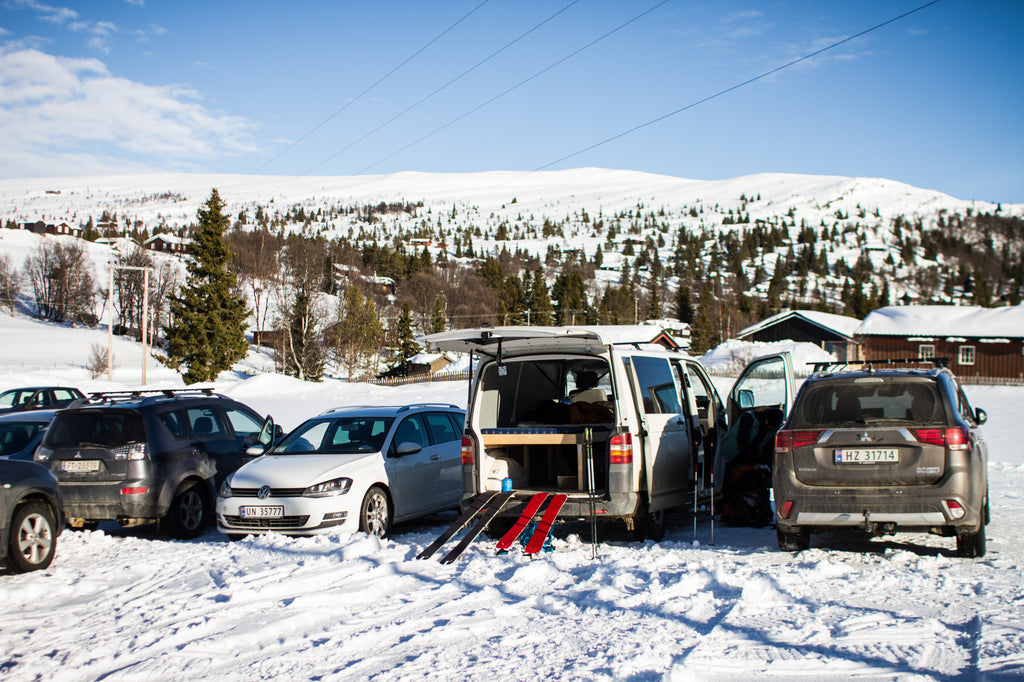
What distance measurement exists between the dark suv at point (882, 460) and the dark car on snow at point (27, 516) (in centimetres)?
681

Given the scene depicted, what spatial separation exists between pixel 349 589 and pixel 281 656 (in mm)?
1386

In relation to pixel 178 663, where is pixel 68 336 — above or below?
above

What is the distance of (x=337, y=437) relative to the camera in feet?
32.9

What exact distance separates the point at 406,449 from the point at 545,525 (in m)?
2.54

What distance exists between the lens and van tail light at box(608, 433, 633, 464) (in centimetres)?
779

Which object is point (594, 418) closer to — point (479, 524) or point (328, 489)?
point (479, 524)

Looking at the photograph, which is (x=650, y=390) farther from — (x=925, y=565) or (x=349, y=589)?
(x=349, y=589)

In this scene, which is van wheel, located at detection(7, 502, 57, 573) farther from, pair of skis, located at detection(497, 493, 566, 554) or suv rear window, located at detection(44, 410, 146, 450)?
pair of skis, located at detection(497, 493, 566, 554)

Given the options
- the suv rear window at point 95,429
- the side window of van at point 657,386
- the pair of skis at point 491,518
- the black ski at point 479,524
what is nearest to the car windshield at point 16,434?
the suv rear window at point 95,429

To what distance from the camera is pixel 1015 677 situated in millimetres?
4270

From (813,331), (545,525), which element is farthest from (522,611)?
(813,331)

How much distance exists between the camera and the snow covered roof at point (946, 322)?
5988 centimetres

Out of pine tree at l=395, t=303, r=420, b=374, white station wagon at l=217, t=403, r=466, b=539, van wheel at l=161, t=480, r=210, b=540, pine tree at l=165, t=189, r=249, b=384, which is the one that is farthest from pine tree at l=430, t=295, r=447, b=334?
van wheel at l=161, t=480, r=210, b=540

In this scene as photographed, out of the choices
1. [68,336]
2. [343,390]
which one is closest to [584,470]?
[343,390]
